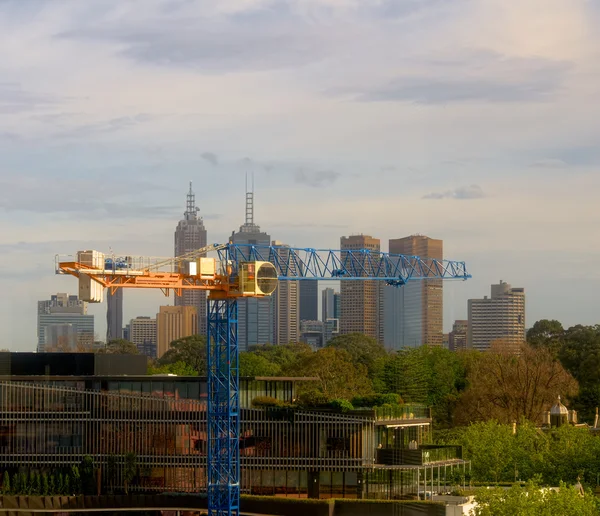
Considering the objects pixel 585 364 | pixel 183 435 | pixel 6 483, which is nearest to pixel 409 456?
pixel 183 435

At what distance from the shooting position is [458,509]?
64875mm

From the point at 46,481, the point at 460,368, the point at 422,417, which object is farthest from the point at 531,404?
the point at 46,481

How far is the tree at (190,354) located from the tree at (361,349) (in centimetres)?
1767

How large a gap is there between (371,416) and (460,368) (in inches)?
2332

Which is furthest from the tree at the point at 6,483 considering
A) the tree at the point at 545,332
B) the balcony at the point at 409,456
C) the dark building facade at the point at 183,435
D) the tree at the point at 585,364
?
the tree at the point at 545,332

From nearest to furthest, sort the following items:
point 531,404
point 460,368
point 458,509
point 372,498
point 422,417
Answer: point 458,509, point 372,498, point 422,417, point 531,404, point 460,368

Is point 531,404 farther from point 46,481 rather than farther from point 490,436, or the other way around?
point 46,481

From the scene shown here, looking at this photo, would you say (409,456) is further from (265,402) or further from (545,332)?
(545,332)

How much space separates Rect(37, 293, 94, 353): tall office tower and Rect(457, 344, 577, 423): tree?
7748 centimetres

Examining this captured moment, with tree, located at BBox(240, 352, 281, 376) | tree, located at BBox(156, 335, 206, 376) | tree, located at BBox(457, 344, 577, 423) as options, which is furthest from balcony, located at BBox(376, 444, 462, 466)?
tree, located at BBox(156, 335, 206, 376)

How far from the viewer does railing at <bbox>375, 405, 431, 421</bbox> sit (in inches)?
2800

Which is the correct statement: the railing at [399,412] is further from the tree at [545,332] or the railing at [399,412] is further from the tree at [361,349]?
the tree at [545,332]

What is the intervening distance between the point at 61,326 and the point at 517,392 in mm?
97779

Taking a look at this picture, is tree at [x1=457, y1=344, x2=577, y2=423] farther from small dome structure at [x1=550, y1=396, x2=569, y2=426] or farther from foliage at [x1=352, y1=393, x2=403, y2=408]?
foliage at [x1=352, y1=393, x2=403, y2=408]
